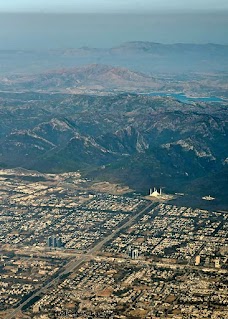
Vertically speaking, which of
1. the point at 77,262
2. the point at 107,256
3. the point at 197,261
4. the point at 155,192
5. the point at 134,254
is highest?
the point at 155,192

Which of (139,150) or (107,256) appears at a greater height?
(139,150)

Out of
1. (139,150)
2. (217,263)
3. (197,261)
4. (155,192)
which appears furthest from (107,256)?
(139,150)

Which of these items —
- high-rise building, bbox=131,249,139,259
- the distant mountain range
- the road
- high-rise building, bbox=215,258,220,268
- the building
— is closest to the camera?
the road

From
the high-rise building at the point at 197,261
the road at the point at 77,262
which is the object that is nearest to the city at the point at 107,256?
the road at the point at 77,262

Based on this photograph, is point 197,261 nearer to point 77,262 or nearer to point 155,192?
point 77,262

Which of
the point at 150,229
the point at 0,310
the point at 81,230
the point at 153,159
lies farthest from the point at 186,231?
the point at 153,159

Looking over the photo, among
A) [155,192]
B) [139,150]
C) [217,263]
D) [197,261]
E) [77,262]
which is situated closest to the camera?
[217,263]

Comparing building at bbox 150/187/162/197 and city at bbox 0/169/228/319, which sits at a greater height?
building at bbox 150/187/162/197

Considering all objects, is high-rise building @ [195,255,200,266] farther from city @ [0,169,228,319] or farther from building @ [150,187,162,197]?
building @ [150,187,162,197]

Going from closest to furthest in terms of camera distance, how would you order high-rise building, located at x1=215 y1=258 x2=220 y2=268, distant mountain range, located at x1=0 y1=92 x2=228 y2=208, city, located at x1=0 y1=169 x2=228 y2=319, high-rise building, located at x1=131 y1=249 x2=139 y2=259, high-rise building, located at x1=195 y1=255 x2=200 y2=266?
1. city, located at x1=0 y1=169 x2=228 y2=319
2. high-rise building, located at x1=215 y1=258 x2=220 y2=268
3. high-rise building, located at x1=195 y1=255 x2=200 y2=266
4. high-rise building, located at x1=131 y1=249 x2=139 y2=259
5. distant mountain range, located at x1=0 y1=92 x2=228 y2=208

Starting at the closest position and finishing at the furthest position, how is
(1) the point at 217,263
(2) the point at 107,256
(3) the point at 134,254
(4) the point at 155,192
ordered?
(1) the point at 217,263, (3) the point at 134,254, (2) the point at 107,256, (4) the point at 155,192

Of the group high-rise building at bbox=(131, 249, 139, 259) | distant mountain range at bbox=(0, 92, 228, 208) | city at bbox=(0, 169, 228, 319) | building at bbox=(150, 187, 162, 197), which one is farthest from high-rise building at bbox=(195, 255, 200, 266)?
building at bbox=(150, 187, 162, 197)
